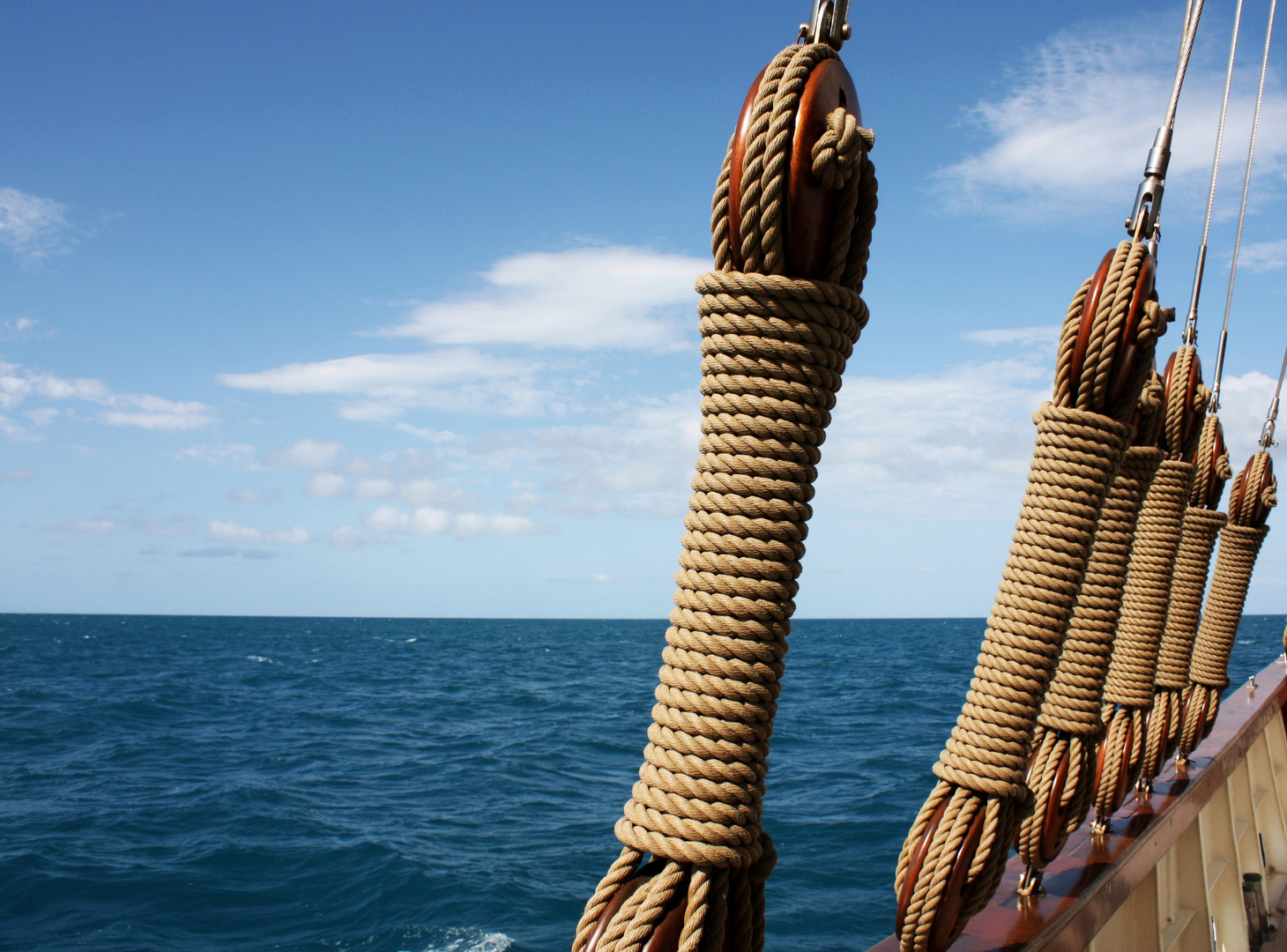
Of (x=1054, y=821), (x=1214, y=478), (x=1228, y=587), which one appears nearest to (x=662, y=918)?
(x=1054, y=821)

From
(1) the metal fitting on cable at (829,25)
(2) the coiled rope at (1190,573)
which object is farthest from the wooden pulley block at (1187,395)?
(1) the metal fitting on cable at (829,25)

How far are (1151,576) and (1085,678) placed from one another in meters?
1.14

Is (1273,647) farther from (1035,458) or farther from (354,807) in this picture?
(1035,458)

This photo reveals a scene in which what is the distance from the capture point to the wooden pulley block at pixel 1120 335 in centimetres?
213

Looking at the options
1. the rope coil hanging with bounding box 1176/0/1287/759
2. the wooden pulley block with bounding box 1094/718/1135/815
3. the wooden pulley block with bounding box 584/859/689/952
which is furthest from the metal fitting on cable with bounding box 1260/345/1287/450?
the wooden pulley block with bounding box 584/859/689/952

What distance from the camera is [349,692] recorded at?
88.4 feet

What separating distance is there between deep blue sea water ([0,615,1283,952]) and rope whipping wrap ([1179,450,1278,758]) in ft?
13.2

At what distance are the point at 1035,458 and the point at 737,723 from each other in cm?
132

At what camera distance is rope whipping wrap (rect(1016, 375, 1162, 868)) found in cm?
242

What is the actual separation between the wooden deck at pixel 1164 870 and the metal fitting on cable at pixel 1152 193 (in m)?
1.64

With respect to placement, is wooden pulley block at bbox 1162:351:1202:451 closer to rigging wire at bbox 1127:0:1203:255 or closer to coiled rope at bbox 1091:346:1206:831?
coiled rope at bbox 1091:346:1206:831

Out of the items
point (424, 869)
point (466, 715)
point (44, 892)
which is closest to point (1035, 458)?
point (424, 869)

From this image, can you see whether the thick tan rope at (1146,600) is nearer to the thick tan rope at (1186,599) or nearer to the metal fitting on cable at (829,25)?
the thick tan rope at (1186,599)

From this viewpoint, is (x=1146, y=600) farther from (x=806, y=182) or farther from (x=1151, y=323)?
(x=806, y=182)
